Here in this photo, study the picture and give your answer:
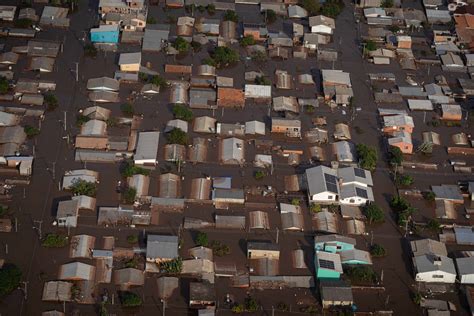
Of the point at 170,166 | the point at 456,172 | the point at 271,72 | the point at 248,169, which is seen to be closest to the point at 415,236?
the point at 456,172

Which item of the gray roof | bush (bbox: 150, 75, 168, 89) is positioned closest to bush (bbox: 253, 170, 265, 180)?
the gray roof

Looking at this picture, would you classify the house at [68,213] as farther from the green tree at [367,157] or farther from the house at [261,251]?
the green tree at [367,157]

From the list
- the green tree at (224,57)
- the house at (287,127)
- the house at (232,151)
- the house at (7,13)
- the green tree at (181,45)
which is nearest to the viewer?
the house at (232,151)

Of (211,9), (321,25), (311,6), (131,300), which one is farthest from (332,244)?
(311,6)

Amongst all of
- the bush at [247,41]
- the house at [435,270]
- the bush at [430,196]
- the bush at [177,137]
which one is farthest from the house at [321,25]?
the house at [435,270]

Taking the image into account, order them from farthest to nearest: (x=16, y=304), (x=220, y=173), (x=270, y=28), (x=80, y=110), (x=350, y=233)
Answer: (x=270, y=28) < (x=80, y=110) < (x=220, y=173) < (x=350, y=233) < (x=16, y=304)

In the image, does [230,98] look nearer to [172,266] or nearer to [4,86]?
[4,86]

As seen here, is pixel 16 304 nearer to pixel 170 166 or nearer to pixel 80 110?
pixel 170 166
